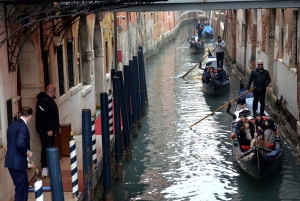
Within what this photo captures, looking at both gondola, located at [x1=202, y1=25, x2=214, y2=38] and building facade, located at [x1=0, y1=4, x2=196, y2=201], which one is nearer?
building facade, located at [x1=0, y1=4, x2=196, y2=201]

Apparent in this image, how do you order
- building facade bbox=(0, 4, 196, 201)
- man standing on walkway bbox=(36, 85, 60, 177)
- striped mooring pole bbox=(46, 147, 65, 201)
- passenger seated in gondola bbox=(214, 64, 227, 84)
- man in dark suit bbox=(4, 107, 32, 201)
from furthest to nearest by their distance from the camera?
passenger seated in gondola bbox=(214, 64, 227, 84) < man standing on walkway bbox=(36, 85, 60, 177) < building facade bbox=(0, 4, 196, 201) < man in dark suit bbox=(4, 107, 32, 201) < striped mooring pole bbox=(46, 147, 65, 201)

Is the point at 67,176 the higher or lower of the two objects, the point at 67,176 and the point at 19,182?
the lower

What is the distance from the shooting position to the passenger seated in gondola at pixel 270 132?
868cm

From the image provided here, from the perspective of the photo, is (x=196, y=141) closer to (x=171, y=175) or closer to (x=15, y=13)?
(x=171, y=175)

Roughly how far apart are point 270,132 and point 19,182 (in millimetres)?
4387

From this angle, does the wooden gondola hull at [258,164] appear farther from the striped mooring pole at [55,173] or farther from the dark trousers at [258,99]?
the striped mooring pole at [55,173]

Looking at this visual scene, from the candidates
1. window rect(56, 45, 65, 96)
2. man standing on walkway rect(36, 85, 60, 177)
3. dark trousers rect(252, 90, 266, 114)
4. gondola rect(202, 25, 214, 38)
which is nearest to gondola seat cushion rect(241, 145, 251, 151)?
dark trousers rect(252, 90, 266, 114)

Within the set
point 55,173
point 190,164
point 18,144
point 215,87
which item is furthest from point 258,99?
point 55,173

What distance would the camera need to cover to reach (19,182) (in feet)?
17.7

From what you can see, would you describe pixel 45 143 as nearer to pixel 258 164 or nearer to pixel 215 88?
pixel 258 164

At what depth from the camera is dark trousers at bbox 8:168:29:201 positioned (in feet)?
17.6

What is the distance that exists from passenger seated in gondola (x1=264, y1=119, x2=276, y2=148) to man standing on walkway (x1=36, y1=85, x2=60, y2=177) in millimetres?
3086

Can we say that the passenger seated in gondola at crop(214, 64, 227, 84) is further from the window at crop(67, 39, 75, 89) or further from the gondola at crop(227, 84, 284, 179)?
→ the gondola at crop(227, 84, 284, 179)

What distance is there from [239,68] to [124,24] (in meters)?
4.18
